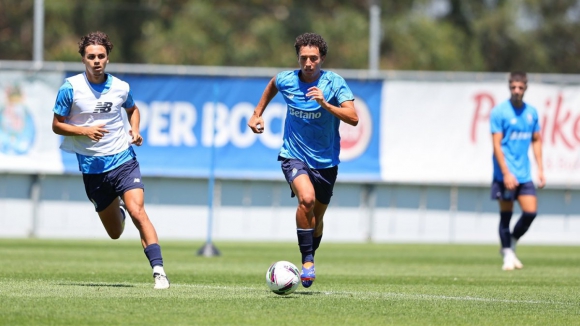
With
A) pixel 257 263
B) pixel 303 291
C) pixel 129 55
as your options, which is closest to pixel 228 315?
pixel 303 291

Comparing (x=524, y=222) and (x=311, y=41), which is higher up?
(x=311, y=41)

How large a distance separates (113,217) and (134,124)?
998 millimetres

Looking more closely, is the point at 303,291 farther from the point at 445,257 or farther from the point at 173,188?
the point at 173,188

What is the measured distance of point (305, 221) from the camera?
10.1 metres

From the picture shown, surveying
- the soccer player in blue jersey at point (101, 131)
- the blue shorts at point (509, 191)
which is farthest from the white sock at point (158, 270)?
the blue shorts at point (509, 191)

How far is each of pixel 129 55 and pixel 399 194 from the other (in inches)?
697

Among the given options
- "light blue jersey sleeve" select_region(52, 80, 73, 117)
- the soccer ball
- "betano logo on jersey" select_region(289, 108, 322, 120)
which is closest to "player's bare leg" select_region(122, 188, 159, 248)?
"light blue jersey sleeve" select_region(52, 80, 73, 117)

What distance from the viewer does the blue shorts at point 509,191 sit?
14.5m

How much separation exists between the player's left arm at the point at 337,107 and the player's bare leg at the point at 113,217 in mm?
2309

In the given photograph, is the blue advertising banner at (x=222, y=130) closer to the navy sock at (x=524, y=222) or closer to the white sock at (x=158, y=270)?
the navy sock at (x=524, y=222)

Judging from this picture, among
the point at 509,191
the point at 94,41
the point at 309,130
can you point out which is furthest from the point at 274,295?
the point at 509,191

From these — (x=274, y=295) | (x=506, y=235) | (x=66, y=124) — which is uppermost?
(x=66, y=124)

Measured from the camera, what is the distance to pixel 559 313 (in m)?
8.66

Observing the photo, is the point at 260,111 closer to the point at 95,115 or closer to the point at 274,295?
the point at 95,115
